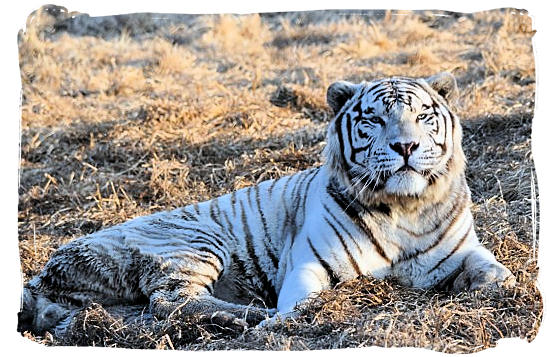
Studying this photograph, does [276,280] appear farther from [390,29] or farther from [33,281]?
[390,29]

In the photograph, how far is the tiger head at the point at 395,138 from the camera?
2.39 meters

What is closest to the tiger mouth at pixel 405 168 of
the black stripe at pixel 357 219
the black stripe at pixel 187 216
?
the black stripe at pixel 357 219

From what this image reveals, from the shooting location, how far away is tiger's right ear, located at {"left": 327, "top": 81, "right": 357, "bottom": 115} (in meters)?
2.65

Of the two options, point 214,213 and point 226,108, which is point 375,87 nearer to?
point 214,213

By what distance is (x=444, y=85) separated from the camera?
2.61 meters

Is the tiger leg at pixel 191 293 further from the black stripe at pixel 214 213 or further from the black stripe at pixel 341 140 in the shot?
the black stripe at pixel 341 140

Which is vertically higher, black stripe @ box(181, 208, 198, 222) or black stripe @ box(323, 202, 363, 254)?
black stripe @ box(323, 202, 363, 254)

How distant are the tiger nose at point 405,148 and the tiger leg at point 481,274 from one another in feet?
1.17

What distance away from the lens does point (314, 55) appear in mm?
4520

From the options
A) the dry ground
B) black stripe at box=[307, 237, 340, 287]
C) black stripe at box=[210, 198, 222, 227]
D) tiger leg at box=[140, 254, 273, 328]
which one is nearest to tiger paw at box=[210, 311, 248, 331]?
tiger leg at box=[140, 254, 273, 328]

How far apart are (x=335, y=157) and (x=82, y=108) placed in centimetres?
227

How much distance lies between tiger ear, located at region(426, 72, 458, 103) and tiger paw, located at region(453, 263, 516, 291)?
51cm

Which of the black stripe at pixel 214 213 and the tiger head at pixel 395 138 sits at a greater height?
the tiger head at pixel 395 138

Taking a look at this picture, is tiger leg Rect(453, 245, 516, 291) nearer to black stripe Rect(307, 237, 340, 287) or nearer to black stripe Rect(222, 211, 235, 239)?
black stripe Rect(307, 237, 340, 287)
